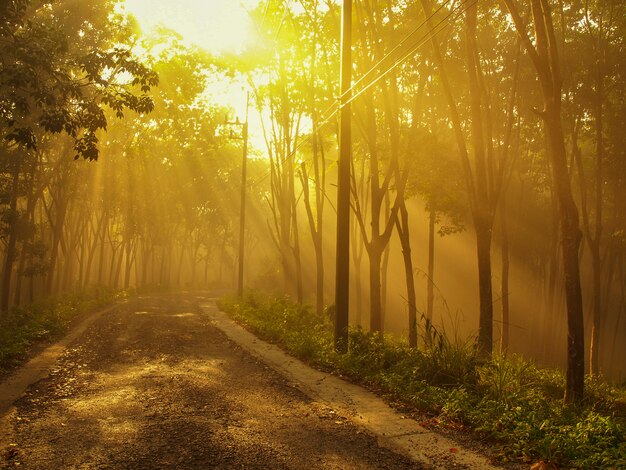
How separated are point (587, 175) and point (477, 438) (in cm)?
2301

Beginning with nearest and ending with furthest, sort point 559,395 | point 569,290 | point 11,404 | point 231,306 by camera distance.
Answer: point 11,404 → point 569,290 → point 559,395 → point 231,306

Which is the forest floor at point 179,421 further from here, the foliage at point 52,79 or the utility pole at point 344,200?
the foliage at point 52,79

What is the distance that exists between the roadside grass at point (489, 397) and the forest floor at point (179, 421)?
794 mm

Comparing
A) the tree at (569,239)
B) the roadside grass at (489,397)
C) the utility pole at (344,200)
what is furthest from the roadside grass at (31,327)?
the tree at (569,239)

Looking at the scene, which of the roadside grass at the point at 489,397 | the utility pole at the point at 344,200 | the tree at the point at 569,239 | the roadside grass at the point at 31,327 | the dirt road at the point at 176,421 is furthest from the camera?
the utility pole at the point at 344,200

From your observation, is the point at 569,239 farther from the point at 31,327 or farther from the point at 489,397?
the point at 31,327

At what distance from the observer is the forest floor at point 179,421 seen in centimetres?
527

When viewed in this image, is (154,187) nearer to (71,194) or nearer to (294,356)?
(71,194)

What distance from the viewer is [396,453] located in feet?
18.2

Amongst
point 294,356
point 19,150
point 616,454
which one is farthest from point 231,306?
point 616,454

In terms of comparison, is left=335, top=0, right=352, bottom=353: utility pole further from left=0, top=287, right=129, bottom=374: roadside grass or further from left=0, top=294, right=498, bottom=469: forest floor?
left=0, top=287, right=129, bottom=374: roadside grass

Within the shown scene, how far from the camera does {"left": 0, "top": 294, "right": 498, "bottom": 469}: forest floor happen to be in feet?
17.3

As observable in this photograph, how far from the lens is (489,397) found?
727 centimetres

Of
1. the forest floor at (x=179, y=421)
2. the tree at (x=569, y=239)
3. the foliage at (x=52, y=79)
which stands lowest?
the forest floor at (x=179, y=421)
